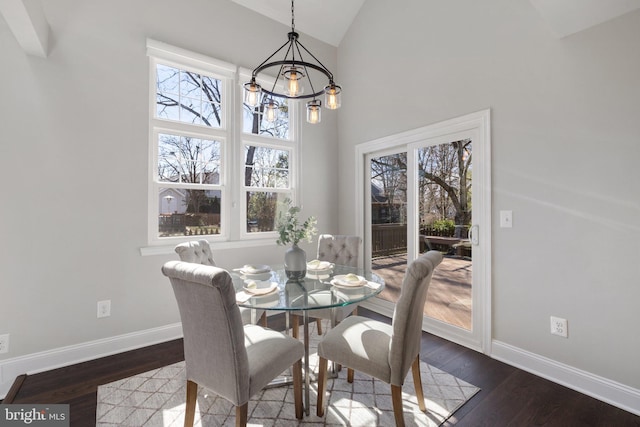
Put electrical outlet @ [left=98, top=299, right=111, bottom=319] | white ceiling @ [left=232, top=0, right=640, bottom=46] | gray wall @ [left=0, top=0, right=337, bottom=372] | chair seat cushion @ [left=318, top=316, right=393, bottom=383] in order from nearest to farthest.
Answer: chair seat cushion @ [left=318, top=316, right=393, bottom=383] < white ceiling @ [left=232, top=0, right=640, bottom=46] < gray wall @ [left=0, top=0, right=337, bottom=372] < electrical outlet @ [left=98, top=299, right=111, bottom=319]

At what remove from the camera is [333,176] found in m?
4.11

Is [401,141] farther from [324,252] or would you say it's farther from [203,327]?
[203,327]

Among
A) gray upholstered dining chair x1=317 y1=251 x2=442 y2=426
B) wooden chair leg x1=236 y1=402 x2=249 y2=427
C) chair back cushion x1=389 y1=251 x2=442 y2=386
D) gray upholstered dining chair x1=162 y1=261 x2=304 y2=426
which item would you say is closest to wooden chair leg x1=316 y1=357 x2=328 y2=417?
gray upholstered dining chair x1=317 y1=251 x2=442 y2=426

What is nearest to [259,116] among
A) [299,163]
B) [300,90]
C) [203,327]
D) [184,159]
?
[299,163]

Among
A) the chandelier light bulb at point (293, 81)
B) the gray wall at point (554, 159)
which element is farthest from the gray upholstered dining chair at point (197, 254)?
the gray wall at point (554, 159)

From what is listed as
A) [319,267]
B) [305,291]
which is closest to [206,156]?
[319,267]

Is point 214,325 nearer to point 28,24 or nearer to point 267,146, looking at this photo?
point 28,24

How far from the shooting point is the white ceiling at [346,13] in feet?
6.13

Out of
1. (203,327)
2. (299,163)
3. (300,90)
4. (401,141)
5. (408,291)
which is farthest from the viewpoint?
(299,163)

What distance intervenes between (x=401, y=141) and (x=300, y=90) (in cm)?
164

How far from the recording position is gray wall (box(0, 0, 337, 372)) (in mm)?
2227

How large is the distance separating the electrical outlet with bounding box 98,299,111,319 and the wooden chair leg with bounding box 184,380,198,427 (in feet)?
4.88

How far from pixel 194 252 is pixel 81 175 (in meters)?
1.20

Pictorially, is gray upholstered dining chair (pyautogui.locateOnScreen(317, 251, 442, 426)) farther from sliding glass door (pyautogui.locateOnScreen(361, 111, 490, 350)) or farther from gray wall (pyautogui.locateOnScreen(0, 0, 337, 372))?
gray wall (pyautogui.locateOnScreen(0, 0, 337, 372))
